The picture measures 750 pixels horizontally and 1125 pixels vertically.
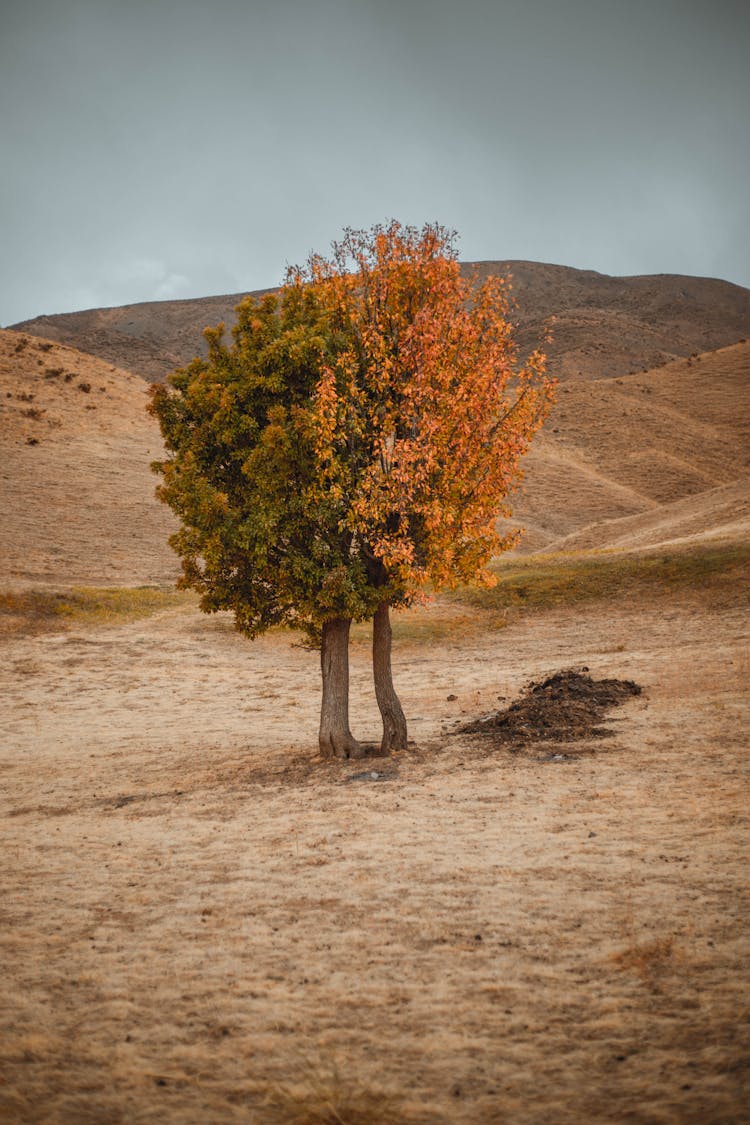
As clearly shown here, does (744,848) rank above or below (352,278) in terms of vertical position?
below

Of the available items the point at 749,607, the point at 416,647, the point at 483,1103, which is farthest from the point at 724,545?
the point at 483,1103

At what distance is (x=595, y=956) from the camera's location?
5.67 metres

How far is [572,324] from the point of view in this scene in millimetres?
130125

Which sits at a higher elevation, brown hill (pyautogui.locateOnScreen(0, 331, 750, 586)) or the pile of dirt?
brown hill (pyautogui.locateOnScreen(0, 331, 750, 586))

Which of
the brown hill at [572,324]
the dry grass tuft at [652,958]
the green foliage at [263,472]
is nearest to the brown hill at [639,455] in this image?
the brown hill at [572,324]

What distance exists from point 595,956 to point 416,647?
21.1m

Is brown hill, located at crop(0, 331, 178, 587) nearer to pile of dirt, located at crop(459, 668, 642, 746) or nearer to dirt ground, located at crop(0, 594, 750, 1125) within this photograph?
dirt ground, located at crop(0, 594, 750, 1125)

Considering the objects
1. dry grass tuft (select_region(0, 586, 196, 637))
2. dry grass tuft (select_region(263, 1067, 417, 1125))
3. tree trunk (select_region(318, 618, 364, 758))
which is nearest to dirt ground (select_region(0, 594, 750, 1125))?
dry grass tuft (select_region(263, 1067, 417, 1125))

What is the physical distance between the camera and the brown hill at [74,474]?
39375mm

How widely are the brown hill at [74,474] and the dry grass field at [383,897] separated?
15427 mm

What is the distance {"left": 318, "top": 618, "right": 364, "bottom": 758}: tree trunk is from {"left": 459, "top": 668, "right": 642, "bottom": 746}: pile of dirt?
2.78m

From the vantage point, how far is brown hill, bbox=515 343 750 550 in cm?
5047

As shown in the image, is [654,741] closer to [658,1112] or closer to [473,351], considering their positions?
[473,351]

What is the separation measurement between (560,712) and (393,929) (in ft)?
30.0
